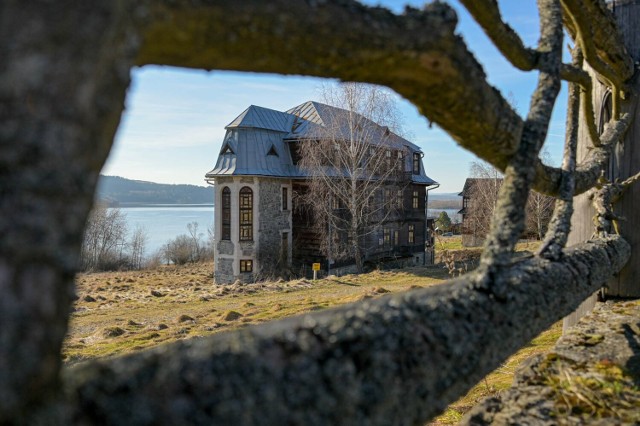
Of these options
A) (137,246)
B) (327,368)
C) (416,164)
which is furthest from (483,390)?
(137,246)

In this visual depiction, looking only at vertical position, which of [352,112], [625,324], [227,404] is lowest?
[625,324]

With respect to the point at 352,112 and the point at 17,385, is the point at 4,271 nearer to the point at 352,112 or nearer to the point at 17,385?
the point at 17,385

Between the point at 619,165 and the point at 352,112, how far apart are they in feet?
51.8

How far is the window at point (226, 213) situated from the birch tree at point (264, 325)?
68.2 ft

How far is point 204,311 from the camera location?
11.7m

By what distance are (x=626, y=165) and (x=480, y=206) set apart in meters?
27.2

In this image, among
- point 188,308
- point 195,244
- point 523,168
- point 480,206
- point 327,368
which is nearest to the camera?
point 327,368

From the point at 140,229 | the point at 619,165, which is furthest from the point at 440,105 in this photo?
the point at 140,229

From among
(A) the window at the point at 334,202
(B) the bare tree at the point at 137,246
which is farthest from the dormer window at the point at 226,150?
(B) the bare tree at the point at 137,246

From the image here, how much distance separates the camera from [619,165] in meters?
3.04

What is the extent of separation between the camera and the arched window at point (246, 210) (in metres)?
21.4

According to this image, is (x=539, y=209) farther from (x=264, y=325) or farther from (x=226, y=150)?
(x=264, y=325)

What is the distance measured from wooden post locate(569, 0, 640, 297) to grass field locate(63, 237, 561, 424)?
1126mm

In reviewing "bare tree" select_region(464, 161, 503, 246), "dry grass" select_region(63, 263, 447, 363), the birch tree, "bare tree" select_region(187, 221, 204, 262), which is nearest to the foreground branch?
the birch tree
